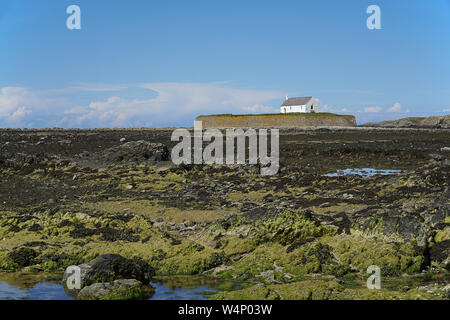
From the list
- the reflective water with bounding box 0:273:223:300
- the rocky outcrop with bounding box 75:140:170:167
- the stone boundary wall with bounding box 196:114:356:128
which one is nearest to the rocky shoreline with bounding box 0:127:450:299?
the reflective water with bounding box 0:273:223:300

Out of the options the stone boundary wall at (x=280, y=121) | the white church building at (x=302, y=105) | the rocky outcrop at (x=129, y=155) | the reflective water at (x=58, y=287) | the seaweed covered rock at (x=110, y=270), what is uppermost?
the white church building at (x=302, y=105)

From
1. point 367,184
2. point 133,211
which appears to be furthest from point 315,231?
point 367,184

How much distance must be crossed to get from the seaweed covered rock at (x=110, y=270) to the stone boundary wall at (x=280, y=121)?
86.6 meters

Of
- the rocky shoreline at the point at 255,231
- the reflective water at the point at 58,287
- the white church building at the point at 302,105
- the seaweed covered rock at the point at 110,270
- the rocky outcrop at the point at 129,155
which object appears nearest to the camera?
the reflective water at the point at 58,287

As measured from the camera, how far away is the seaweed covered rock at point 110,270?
34.3 ft

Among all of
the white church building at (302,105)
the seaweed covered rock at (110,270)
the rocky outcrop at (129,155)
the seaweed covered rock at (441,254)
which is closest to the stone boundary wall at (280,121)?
the white church building at (302,105)

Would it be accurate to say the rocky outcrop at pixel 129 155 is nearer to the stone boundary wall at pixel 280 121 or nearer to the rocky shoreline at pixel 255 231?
the rocky shoreline at pixel 255 231

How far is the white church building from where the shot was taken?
109 meters

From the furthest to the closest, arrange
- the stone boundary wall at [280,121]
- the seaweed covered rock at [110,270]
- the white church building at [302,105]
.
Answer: the white church building at [302,105], the stone boundary wall at [280,121], the seaweed covered rock at [110,270]

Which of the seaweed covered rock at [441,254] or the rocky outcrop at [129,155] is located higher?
the rocky outcrop at [129,155]

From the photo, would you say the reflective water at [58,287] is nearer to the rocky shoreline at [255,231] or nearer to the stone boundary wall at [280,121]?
the rocky shoreline at [255,231]

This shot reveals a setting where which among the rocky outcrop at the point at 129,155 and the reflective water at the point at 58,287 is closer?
the reflective water at the point at 58,287

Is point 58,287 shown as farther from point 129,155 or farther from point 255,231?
point 129,155

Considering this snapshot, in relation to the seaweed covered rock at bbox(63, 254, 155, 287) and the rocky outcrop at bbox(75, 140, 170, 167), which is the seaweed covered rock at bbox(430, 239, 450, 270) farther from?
the rocky outcrop at bbox(75, 140, 170, 167)
